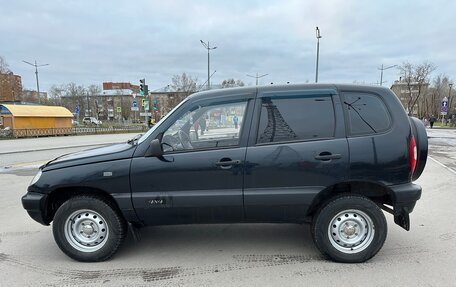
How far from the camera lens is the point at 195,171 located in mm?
3361

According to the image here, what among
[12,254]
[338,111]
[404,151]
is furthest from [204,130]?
[12,254]

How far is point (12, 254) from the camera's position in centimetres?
381

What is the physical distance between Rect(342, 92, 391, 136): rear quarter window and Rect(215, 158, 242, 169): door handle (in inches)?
50.0

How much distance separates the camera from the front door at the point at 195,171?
3363 mm

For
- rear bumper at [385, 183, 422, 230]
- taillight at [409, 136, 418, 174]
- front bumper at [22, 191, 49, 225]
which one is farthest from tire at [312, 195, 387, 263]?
front bumper at [22, 191, 49, 225]

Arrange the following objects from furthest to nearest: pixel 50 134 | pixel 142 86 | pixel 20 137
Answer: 1. pixel 50 134
2. pixel 20 137
3. pixel 142 86

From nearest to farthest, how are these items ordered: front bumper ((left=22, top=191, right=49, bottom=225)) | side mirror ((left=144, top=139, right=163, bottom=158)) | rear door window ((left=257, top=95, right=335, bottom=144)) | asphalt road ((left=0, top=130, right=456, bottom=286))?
asphalt road ((left=0, top=130, right=456, bottom=286)), side mirror ((left=144, top=139, right=163, bottom=158)), rear door window ((left=257, top=95, right=335, bottom=144)), front bumper ((left=22, top=191, right=49, bottom=225))

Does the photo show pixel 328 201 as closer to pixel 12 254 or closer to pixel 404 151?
pixel 404 151

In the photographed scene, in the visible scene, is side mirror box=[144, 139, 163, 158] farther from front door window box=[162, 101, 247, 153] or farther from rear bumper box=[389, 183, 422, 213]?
rear bumper box=[389, 183, 422, 213]

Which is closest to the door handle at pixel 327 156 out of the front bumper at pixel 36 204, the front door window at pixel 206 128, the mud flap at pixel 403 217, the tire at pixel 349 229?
the tire at pixel 349 229

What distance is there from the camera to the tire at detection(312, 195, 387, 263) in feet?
11.2

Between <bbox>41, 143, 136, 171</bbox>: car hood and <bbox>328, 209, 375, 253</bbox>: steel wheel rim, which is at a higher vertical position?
<bbox>41, 143, 136, 171</bbox>: car hood

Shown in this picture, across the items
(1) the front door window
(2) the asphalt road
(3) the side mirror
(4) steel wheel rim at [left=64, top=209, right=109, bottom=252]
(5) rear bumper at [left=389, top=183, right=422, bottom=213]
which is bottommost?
(2) the asphalt road

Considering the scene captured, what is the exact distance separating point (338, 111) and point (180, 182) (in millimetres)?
1882
